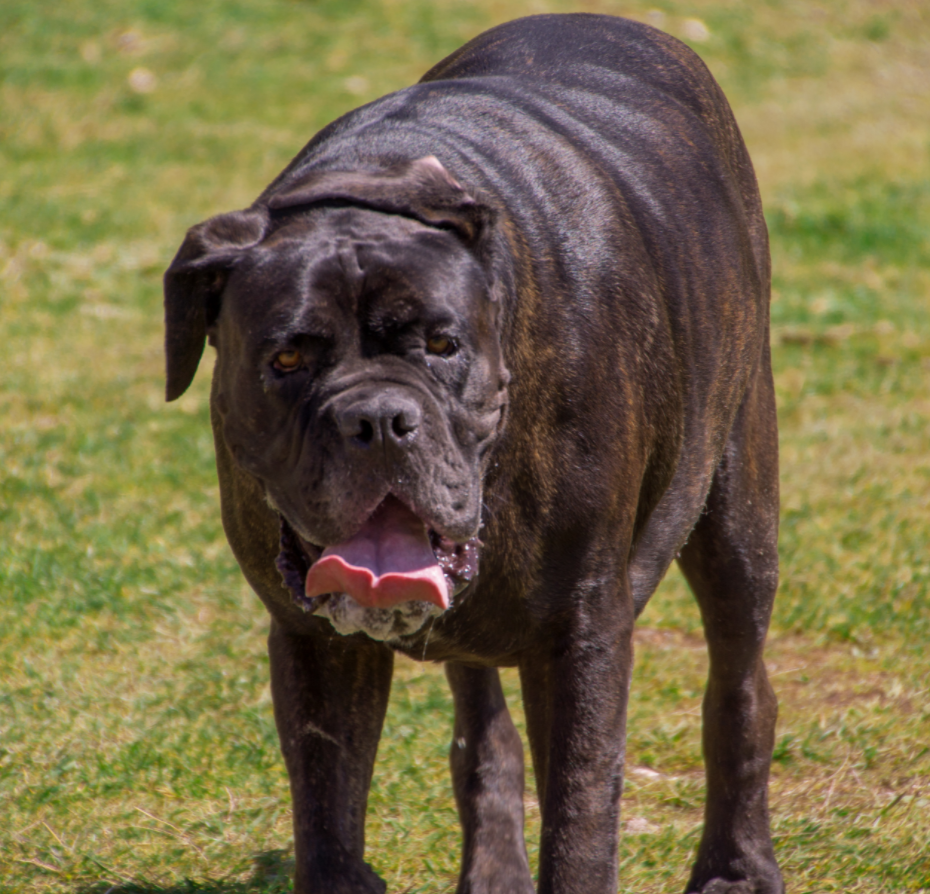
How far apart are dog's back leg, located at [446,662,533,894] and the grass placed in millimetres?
231

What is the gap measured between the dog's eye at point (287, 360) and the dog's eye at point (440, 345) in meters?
0.22

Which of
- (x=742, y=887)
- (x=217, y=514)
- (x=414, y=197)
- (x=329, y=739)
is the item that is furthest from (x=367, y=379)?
(x=217, y=514)

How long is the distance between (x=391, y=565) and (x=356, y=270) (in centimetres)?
51

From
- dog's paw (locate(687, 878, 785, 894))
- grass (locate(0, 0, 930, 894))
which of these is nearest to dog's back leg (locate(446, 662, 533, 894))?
grass (locate(0, 0, 930, 894))

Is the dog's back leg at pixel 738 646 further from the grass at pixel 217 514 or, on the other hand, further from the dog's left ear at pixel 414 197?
the dog's left ear at pixel 414 197

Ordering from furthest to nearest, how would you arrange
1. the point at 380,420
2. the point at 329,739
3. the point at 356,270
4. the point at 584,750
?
the point at 329,739 → the point at 584,750 → the point at 356,270 → the point at 380,420

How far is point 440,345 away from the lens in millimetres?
2510

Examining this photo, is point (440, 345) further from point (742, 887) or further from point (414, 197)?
point (742, 887)

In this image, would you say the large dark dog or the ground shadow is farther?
the ground shadow

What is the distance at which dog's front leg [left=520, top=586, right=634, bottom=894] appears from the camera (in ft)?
9.06

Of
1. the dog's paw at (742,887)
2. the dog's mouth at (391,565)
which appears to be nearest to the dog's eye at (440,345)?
the dog's mouth at (391,565)

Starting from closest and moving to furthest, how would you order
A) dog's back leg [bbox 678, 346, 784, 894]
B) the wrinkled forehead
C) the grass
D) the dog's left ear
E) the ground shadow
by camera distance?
the wrinkled forehead < the dog's left ear < dog's back leg [bbox 678, 346, 784, 894] < the ground shadow < the grass

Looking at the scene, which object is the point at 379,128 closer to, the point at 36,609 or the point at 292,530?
the point at 292,530

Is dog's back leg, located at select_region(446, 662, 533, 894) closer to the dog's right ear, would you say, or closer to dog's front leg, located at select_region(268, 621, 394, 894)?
dog's front leg, located at select_region(268, 621, 394, 894)
